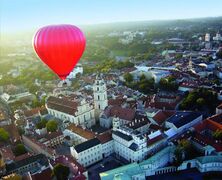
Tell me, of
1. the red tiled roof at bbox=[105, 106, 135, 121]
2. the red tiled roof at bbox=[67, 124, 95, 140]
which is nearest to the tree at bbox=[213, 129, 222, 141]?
the red tiled roof at bbox=[105, 106, 135, 121]

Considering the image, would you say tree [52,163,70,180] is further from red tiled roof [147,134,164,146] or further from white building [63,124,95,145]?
red tiled roof [147,134,164,146]

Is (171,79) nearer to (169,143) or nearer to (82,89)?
(82,89)

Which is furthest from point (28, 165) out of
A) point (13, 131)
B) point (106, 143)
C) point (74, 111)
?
point (74, 111)

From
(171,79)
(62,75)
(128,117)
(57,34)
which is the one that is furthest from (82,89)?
(57,34)

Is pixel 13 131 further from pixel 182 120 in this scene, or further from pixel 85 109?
pixel 182 120

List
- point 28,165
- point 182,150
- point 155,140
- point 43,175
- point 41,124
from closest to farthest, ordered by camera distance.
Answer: point 43,175 → point 182,150 → point 28,165 → point 155,140 → point 41,124

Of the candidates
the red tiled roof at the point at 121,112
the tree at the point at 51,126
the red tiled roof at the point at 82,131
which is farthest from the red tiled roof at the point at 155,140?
the tree at the point at 51,126
